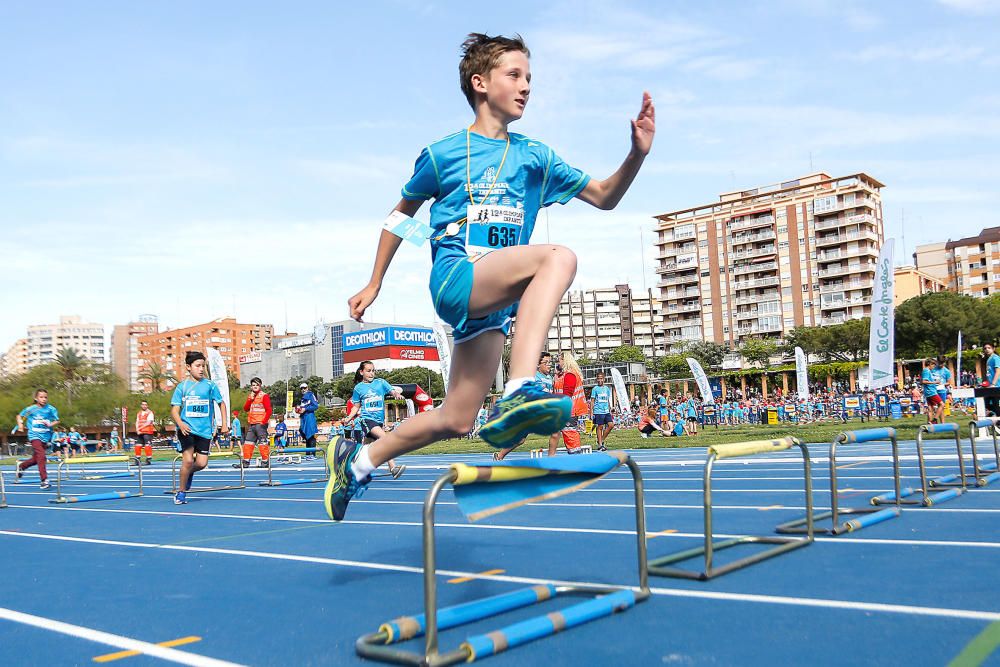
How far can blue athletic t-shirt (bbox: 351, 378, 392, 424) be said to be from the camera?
13.2 metres

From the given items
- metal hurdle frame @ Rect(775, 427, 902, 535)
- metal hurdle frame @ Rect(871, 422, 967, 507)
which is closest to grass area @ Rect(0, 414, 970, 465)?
metal hurdle frame @ Rect(871, 422, 967, 507)

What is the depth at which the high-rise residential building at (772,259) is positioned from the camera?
10069 cm

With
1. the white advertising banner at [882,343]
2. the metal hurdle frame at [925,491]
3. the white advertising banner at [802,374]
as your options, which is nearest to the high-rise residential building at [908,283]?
the white advertising banner at [802,374]

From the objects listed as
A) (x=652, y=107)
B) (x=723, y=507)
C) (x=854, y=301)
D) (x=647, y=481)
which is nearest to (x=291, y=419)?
(x=647, y=481)

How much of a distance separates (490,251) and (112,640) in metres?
2.24

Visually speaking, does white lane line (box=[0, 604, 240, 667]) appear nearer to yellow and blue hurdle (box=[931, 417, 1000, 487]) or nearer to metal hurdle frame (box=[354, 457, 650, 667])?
metal hurdle frame (box=[354, 457, 650, 667])

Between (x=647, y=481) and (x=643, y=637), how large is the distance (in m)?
7.64

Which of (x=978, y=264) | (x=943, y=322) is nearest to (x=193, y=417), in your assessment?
(x=943, y=322)

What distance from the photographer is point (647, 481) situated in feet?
34.7

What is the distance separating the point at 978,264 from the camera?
117250 mm

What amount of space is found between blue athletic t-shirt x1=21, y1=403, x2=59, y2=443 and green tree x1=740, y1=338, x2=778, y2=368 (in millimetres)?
89920

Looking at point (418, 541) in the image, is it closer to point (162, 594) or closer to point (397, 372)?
point (162, 594)

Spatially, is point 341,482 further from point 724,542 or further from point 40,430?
point 40,430

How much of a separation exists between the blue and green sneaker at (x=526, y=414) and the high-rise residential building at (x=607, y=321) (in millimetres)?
157512
